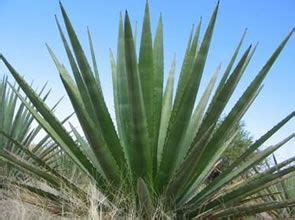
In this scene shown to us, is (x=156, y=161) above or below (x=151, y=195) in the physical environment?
above

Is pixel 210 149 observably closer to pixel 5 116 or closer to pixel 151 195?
pixel 151 195

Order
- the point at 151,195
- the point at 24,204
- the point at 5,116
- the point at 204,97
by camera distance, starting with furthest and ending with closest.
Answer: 1. the point at 5,116
2. the point at 204,97
3. the point at 24,204
4. the point at 151,195

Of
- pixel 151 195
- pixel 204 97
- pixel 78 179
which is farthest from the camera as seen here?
pixel 78 179

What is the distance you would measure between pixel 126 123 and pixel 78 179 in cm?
A: 126

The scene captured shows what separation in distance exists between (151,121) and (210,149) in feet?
1.35

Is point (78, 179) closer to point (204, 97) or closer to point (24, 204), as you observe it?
point (24, 204)

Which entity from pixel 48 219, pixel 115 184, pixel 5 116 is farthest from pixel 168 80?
pixel 5 116

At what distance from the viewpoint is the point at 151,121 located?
10.4 ft

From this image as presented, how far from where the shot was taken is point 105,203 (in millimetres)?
3119

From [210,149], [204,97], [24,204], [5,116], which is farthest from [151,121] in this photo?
[5,116]

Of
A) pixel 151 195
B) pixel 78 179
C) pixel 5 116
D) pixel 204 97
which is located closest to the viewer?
pixel 151 195

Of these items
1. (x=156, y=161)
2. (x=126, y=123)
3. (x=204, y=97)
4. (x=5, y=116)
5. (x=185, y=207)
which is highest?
(x=5, y=116)

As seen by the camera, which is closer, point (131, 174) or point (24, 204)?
point (131, 174)

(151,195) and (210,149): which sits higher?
(210,149)
